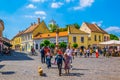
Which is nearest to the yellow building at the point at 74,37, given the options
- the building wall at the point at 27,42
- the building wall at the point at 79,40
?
the building wall at the point at 79,40

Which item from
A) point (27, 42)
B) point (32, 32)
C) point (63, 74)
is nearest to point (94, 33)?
point (32, 32)

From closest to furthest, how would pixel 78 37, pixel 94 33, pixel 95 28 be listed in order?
pixel 78 37
pixel 94 33
pixel 95 28

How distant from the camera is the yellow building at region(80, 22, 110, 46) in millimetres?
76188

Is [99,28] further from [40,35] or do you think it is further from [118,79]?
[118,79]

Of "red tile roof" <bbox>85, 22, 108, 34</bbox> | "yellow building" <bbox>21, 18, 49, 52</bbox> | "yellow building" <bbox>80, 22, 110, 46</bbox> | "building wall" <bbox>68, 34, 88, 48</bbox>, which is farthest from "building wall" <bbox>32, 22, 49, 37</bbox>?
"building wall" <bbox>68, 34, 88, 48</bbox>

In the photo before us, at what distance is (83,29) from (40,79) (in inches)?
2620

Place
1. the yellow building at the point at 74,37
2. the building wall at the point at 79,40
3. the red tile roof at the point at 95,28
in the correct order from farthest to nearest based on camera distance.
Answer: the red tile roof at the point at 95,28 < the building wall at the point at 79,40 < the yellow building at the point at 74,37

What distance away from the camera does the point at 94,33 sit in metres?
76.9

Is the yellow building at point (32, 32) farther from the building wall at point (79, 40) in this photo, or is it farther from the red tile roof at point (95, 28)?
the building wall at point (79, 40)

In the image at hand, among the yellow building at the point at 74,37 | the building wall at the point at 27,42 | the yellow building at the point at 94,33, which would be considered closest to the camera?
the yellow building at the point at 74,37

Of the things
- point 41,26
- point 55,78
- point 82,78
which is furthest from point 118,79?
point 41,26

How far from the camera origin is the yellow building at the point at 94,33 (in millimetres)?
76188

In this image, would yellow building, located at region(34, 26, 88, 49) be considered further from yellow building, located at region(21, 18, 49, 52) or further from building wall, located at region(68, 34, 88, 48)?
yellow building, located at region(21, 18, 49, 52)

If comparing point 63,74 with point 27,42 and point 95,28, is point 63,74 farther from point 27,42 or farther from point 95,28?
point 27,42
